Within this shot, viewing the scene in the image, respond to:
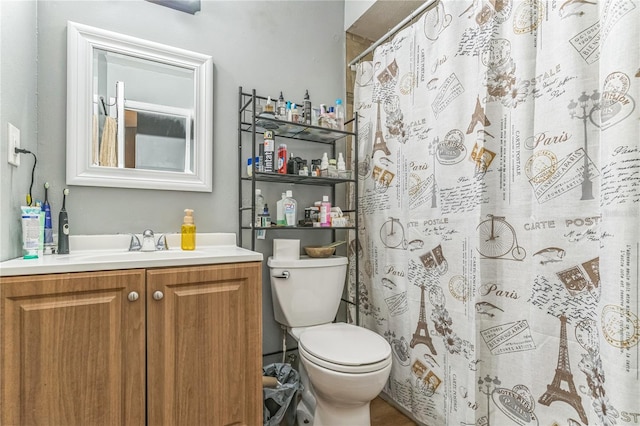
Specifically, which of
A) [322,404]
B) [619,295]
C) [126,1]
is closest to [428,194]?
[619,295]

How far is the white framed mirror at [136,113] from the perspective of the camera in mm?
1369

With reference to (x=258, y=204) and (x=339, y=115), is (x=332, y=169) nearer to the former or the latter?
(x=339, y=115)

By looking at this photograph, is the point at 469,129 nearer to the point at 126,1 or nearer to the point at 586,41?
the point at 586,41

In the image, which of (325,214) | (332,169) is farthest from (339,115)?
(325,214)

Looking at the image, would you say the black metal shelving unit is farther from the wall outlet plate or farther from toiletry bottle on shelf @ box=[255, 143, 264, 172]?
the wall outlet plate

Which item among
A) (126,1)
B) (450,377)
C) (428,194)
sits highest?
(126,1)

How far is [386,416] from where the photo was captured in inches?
63.9

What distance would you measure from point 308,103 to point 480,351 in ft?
4.84

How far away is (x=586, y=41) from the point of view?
1.00 meters

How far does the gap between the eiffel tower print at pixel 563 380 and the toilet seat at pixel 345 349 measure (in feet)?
1.81

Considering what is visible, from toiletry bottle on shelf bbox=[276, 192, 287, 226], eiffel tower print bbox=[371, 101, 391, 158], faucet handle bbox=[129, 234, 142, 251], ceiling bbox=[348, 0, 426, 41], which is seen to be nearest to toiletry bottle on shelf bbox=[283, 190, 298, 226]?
toiletry bottle on shelf bbox=[276, 192, 287, 226]

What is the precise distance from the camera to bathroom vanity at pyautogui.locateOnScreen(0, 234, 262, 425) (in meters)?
0.90

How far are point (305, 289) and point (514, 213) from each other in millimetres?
1017

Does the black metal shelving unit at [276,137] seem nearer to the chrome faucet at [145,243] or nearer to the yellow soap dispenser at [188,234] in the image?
the yellow soap dispenser at [188,234]
